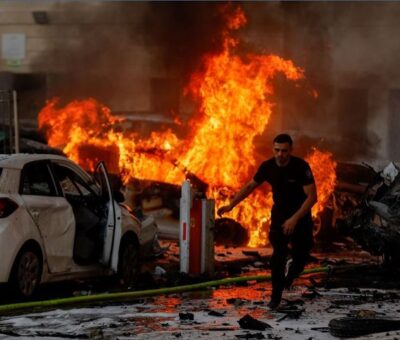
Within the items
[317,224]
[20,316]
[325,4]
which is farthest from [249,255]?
[325,4]

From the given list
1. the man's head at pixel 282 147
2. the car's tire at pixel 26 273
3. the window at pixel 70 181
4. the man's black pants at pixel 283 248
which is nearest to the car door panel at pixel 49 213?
the car's tire at pixel 26 273

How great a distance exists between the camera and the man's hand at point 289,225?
916 centimetres

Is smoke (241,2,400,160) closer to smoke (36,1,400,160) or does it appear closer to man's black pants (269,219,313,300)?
smoke (36,1,400,160)

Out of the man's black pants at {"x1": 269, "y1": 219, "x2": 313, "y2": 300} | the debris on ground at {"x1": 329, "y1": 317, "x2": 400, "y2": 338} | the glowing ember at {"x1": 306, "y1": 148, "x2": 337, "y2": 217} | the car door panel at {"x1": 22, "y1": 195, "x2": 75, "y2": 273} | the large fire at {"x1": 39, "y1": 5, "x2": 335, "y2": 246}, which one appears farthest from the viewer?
the large fire at {"x1": 39, "y1": 5, "x2": 335, "y2": 246}

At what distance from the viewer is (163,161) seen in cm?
1798

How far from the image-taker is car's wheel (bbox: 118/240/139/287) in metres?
11.2

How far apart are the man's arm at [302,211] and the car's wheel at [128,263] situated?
254cm

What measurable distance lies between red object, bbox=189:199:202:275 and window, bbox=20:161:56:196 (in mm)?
2219

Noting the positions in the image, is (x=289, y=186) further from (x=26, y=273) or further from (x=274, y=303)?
(x=26, y=273)

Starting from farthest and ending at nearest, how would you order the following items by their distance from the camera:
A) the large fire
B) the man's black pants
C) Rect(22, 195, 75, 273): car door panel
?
the large fire
Rect(22, 195, 75, 273): car door panel
the man's black pants

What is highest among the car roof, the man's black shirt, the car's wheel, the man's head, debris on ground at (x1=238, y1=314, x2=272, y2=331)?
the man's head

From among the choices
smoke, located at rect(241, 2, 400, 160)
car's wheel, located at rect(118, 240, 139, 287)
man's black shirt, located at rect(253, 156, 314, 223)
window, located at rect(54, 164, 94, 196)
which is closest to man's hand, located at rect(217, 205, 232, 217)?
man's black shirt, located at rect(253, 156, 314, 223)

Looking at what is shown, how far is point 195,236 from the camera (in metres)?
12.1

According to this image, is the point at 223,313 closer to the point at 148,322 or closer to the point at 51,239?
the point at 148,322
